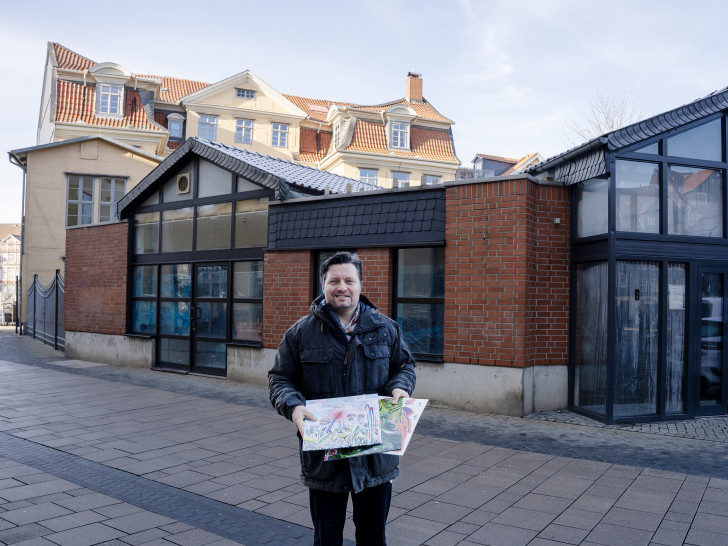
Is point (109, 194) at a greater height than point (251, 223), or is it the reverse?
point (109, 194)

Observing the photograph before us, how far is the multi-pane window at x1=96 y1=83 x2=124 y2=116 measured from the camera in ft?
90.3

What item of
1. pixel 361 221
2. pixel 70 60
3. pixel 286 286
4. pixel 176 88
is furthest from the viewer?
pixel 176 88

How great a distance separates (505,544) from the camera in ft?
12.6

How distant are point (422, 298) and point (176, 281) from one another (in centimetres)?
587

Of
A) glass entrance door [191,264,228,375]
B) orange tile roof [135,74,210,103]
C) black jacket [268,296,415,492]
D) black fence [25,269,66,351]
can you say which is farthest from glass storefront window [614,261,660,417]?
orange tile roof [135,74,210,103]

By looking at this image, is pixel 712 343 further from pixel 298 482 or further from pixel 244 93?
pixel 244 93

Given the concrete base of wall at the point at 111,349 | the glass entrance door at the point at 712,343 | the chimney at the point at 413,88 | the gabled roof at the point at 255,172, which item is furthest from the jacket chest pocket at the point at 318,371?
the chimney at the point at 413,88

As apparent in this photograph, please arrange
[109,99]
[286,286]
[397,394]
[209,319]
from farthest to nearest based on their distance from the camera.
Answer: [109,99] < [209,319] < [286,286] < [397,394]

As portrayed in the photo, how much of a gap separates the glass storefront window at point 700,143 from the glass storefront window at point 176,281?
8875 millimetres

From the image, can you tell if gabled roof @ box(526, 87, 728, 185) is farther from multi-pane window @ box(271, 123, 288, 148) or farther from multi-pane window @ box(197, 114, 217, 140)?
multi-pane window @ box(197, 114, 217, 140)

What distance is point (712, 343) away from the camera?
7.82 metres

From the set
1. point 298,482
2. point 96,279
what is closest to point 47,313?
point 96,279

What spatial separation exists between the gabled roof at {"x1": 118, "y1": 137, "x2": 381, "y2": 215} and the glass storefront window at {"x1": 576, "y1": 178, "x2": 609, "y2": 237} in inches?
145

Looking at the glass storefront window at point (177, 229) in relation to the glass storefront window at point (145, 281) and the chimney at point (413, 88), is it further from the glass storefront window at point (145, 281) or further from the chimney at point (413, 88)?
the chimney at point (413, 88)
